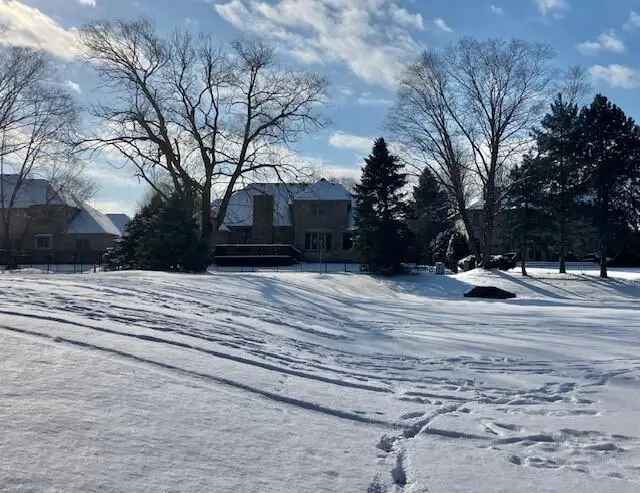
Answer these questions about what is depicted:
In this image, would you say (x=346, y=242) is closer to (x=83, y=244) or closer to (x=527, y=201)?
(x=527, y=201)

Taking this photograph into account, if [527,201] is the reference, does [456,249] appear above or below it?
below

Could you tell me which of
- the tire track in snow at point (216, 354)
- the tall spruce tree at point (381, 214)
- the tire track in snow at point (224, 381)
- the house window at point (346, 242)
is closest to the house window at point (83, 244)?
the house window at point (346, 242)

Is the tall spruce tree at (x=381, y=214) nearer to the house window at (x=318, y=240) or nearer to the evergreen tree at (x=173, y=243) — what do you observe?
the evergreen tree at (x=173, y=243)

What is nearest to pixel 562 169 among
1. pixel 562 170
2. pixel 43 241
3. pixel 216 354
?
pixel 562 170

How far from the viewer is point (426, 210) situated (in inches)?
1649

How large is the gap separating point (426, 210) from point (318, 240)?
15898 mm

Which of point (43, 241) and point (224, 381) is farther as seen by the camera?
point (43, 241)

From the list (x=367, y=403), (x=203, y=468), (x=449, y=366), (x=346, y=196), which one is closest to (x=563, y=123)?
(x=346, y=196)

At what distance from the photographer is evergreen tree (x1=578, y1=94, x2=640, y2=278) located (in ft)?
121

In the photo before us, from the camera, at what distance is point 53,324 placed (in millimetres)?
7168

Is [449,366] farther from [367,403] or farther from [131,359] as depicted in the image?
[131,359]

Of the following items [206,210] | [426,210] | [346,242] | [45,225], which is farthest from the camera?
[45,225]

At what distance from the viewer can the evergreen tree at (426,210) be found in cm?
4100

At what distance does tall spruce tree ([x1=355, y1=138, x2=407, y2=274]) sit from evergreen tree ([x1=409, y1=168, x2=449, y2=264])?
1.41 m
